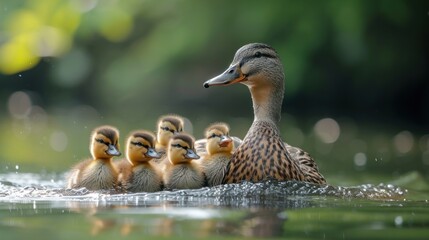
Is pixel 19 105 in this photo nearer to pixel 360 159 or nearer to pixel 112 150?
pixel 360 159

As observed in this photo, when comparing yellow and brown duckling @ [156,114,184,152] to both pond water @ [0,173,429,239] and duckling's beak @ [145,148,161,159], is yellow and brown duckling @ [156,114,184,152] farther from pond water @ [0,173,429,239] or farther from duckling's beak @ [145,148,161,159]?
pond water @ [0,173,429,239]

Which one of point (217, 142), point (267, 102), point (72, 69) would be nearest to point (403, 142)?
point (267, 102)

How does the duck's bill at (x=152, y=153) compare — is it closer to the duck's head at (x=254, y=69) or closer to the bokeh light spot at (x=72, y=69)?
the duck's head at (x=254, y=69)

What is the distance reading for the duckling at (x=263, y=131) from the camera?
721 centimetres

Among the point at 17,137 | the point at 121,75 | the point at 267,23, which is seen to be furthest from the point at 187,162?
the point at 121,75

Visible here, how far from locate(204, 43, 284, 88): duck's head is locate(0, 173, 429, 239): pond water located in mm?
849

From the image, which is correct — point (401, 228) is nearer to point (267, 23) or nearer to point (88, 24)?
point (267, 23)

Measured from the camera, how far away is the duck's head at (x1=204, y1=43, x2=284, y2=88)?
7516mm

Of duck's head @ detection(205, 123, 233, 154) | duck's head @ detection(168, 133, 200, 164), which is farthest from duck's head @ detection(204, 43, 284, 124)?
duck's head @ detection(168, 133, 200, 164)

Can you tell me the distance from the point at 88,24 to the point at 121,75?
5.83 feet

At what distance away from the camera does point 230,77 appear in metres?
7.48

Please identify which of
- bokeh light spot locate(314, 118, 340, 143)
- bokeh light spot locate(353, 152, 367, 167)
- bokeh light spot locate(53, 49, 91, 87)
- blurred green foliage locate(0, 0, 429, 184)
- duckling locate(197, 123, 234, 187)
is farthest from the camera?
bokeh light spot locate(53, 49, 91, 87)

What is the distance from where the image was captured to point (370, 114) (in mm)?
17094

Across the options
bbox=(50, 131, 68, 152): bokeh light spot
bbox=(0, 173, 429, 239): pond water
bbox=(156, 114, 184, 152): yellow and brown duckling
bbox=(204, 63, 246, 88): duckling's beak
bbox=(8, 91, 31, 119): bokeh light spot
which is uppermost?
bbox=(8, 91, 31, 119): bokeh light spot
